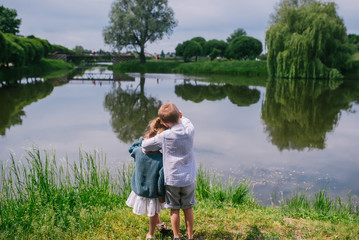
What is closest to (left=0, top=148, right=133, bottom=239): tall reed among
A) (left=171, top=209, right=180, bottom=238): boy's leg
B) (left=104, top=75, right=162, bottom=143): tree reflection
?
(left=171, top=209, right=180, bottom=238): boy's leg

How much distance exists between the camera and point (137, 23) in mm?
39688

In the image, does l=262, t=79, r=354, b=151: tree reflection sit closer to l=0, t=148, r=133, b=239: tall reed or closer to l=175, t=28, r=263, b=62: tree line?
l=0, t=148, r=133, b=239: tall reed

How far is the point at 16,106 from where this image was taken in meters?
14.1

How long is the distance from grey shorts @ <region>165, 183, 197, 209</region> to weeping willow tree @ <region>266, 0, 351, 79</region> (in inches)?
1008

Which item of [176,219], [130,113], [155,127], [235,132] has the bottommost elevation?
[235,132]

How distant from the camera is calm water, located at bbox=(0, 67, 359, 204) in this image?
21.2ft

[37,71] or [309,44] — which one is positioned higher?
[309,44]

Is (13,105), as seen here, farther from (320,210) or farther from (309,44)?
(309,44)

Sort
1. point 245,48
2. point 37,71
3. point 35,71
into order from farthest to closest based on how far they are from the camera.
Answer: point 245,48 < point 37,71 < point 35,71

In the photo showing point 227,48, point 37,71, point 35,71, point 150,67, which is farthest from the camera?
point 227,48

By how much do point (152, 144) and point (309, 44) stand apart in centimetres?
2637

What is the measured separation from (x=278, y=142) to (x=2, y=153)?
714 cm

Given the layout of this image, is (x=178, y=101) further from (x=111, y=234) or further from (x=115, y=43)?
(x=115, y=43)

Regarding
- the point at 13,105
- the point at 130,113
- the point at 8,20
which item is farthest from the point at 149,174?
the point at 8,20
